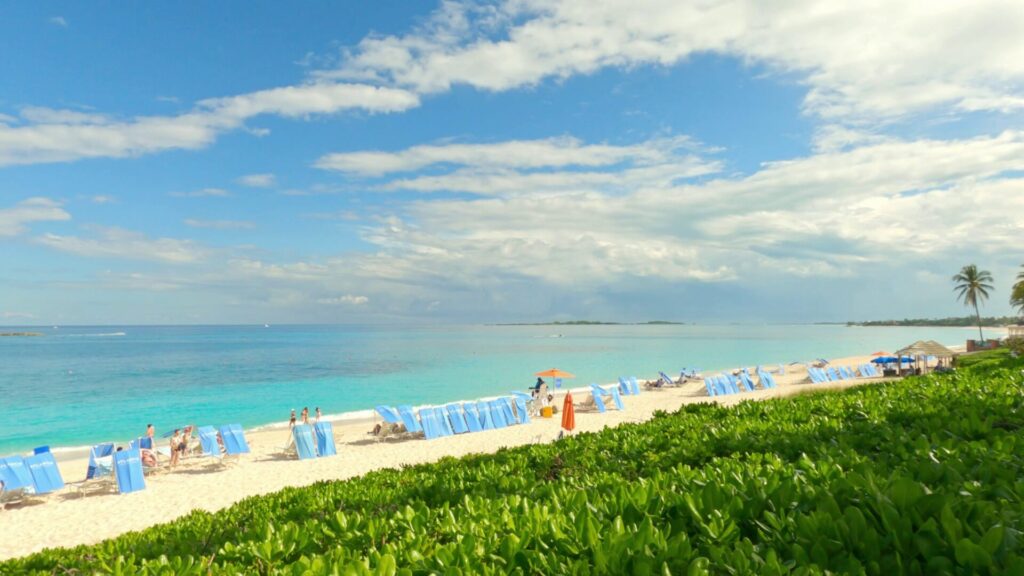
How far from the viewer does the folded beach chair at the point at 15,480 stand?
11.1 meters

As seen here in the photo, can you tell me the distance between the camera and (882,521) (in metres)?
1.62

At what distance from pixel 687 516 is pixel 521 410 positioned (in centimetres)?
1904

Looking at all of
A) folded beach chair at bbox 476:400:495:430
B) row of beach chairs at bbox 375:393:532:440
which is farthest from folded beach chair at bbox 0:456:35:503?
folded beach chair at bbox 476:400:495:430

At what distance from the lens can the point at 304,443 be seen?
50.1 ft

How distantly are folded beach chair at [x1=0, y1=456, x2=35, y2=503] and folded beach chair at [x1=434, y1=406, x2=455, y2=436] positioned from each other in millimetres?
9967

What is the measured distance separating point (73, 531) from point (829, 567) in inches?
488

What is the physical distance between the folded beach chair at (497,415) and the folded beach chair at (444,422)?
174 centimetres

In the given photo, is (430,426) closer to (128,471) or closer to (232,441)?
(232,441)

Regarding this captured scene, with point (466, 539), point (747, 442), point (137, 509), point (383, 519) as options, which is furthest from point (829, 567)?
point (137, 509)

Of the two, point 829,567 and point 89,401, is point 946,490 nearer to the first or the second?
point 829,567

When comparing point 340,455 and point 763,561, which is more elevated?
point 763,561

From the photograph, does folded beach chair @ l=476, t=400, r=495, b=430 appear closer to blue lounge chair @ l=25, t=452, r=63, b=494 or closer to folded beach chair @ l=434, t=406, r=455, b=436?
folded beach chair @ l=434, t=406, r=455, b=436

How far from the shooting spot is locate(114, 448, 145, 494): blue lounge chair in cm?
1204

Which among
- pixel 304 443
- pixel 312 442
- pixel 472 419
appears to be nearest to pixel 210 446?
pixel 304 443
